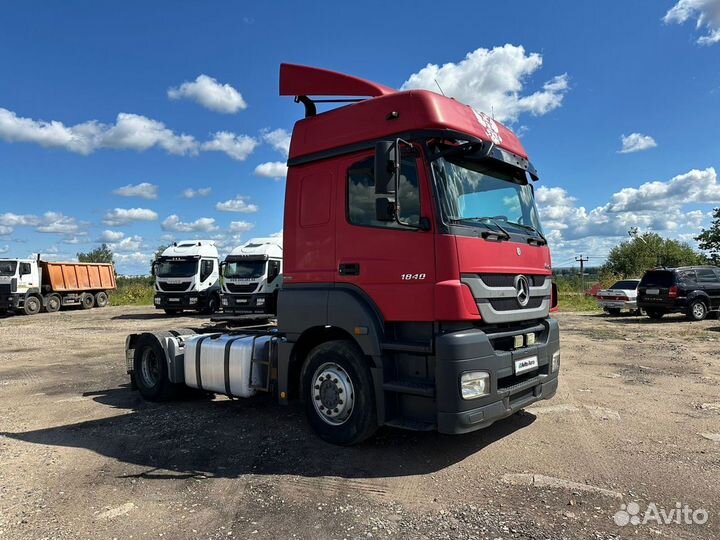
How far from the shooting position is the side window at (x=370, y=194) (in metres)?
4.53

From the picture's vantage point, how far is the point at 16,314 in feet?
90.7

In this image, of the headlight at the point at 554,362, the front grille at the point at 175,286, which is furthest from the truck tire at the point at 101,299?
the headlight at the point at 554,362

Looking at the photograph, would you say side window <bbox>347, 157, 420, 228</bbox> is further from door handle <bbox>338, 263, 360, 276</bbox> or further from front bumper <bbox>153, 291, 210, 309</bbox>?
front bumper <bbox>153, 291, 210, 309</bbox>

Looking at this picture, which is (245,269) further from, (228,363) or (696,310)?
(696,310)

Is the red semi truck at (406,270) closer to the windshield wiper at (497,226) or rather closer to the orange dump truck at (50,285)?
the windshield wiper at (497,226)

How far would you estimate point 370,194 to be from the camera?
487 cm

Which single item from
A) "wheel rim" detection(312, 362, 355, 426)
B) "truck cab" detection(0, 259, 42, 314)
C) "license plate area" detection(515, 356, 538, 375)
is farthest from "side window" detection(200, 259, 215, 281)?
"license plate area" detection(515, 356, 538, 375)

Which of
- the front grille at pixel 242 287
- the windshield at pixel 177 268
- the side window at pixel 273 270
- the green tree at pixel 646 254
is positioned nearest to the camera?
the front grille at pixel 242 287

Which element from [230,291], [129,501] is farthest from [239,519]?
[230,291]

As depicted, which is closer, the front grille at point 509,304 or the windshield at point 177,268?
the front grille at point 509,304

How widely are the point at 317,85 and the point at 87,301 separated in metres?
31.5

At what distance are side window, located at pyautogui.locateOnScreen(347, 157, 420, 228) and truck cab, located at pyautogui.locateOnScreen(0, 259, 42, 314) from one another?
2744 cm

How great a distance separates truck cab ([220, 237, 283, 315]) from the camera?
1995 centimetres

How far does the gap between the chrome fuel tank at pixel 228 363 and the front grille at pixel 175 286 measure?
16969mm
